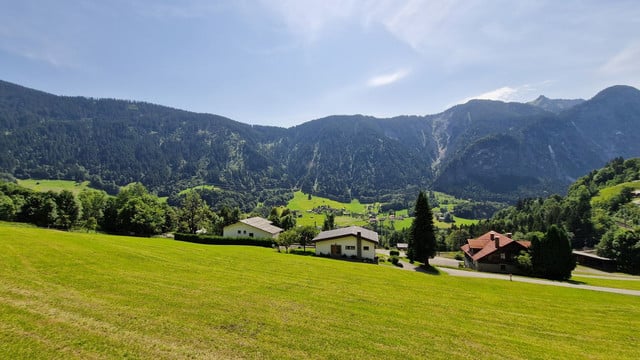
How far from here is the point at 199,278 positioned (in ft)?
86.5

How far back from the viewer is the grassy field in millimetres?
13852

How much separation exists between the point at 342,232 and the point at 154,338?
187ft

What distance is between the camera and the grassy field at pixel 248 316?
45.4 ft

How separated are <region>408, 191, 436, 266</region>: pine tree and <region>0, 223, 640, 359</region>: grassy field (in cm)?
3094

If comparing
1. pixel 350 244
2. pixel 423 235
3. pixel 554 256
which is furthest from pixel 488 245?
pixel 350 244

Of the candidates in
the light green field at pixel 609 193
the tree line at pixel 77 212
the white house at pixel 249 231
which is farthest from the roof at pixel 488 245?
the light green field at pixel 609 193

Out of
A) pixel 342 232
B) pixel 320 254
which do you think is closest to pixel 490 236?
pixel 342 232

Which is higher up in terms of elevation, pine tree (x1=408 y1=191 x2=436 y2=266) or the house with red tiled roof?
pine tree (x1=408 y1=191 x2=436 y2=266)

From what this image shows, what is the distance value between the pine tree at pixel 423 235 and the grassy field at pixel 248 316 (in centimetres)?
3094

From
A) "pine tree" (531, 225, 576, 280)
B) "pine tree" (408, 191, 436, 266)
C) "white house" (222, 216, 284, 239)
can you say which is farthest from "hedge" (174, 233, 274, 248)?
"pine tree" (531, 225, 576, 280)

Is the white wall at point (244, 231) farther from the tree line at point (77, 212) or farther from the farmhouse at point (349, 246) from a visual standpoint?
the farmhouse at point (349, 246)

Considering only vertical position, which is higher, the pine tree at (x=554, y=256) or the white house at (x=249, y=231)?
the white house at (x=249, y=231)

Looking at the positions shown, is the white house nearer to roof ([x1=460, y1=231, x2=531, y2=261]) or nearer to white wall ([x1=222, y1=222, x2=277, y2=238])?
white wall ([x1=222, y1=222, x2=277, y2=238])

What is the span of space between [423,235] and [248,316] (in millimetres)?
53631
